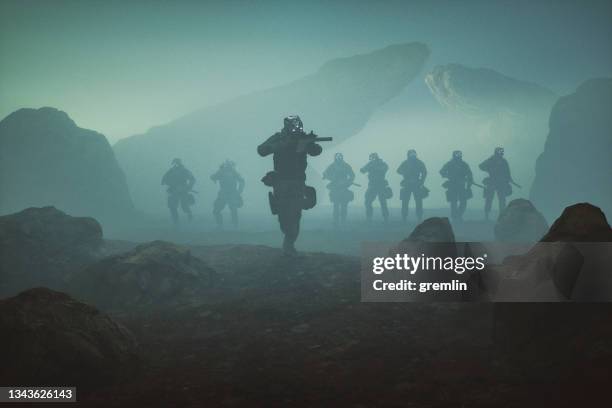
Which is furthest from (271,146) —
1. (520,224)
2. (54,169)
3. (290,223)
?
(54,169)

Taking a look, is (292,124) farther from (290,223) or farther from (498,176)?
(498,176)

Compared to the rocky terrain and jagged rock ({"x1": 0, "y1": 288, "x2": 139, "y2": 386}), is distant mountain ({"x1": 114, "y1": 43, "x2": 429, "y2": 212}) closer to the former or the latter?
the rocky terrain

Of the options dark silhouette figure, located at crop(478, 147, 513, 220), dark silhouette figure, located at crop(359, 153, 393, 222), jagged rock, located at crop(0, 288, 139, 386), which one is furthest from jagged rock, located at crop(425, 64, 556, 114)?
jagged rock, located at crop(0, 288, 139, 386)

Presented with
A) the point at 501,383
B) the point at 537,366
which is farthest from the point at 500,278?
the point at 501,383

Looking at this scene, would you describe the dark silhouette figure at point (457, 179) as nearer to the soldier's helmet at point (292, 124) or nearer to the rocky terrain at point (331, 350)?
the soldier's helmet at point (292, 124)

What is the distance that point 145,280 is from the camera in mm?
6848

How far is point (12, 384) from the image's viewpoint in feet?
10.00

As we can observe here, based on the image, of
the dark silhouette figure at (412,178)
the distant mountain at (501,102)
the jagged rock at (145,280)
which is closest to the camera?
the jagged rock at (145,280)

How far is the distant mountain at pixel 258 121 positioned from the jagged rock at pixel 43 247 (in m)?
28.9

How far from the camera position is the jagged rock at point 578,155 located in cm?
2527

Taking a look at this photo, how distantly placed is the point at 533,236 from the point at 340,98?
39833 millimetres

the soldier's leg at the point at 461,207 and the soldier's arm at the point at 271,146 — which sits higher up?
the soldier's arm at the point at 271,146
